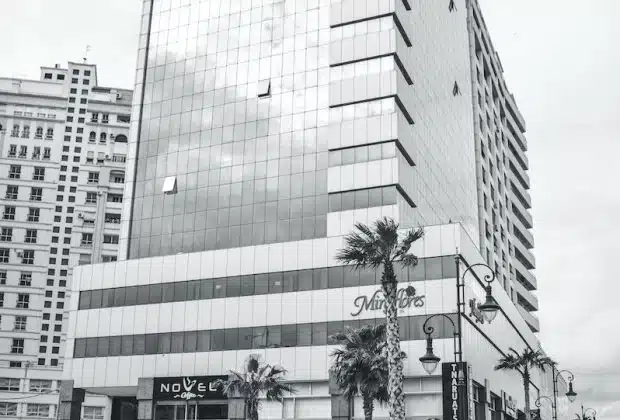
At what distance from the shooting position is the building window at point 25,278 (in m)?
123

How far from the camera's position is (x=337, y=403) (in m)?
60.8

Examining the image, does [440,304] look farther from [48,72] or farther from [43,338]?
[48,72]

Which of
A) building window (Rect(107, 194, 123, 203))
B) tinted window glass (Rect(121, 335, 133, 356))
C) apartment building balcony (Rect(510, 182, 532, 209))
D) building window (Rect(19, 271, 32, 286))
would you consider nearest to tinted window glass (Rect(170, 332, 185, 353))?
tinted window glass (Rect(121, 335, 133, 356))

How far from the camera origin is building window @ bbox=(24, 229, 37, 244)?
12531 centimetres

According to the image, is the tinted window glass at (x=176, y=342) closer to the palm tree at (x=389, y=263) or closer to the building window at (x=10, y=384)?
the palm tree at (x=389, y=263)

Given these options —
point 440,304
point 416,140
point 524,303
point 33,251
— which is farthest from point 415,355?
point 33,251

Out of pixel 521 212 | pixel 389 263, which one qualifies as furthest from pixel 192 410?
pixel 521 212

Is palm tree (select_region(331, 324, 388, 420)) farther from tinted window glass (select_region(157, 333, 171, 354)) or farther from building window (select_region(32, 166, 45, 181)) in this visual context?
building window (select_region(32, 166, 45, 181))

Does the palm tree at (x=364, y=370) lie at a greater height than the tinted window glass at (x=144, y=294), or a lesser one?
lesser

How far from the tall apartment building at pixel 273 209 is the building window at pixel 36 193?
2142 inches

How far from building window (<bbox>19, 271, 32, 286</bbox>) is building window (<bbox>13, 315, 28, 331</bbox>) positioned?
5.06 metres

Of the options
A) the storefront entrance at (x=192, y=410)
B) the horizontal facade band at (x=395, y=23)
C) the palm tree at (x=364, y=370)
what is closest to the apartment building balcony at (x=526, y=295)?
the horizontal facade band at (x=395, y=23)

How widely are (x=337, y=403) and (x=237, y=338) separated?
10171mm

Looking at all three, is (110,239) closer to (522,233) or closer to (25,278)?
(25,278)
